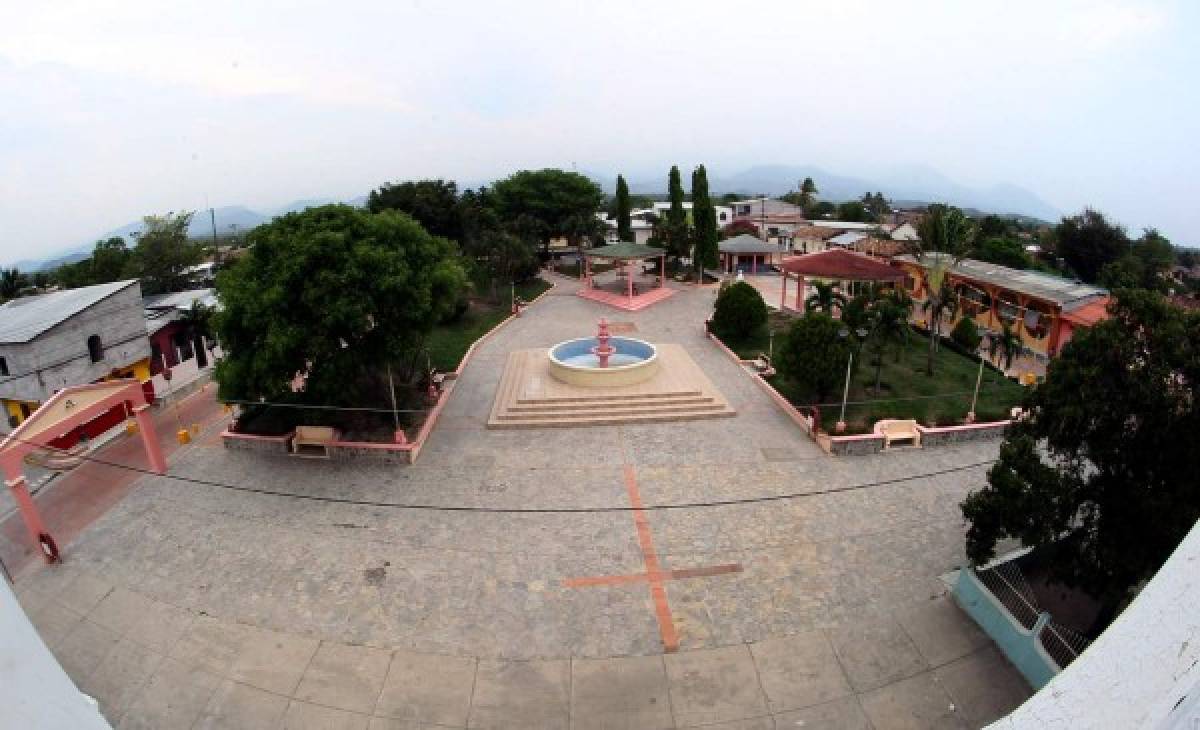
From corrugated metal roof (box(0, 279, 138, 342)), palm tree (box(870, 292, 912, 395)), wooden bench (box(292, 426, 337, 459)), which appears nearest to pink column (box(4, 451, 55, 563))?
wooden bench (box(292, 426, 337, 459))

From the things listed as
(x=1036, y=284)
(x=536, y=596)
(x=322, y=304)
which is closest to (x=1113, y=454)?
(x=536, y=596)

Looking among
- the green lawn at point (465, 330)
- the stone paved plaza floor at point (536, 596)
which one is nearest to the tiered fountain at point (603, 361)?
the stone paved plaza floor at point (536, 596)

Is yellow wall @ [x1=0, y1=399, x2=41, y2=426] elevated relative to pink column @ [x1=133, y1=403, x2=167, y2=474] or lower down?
lower down

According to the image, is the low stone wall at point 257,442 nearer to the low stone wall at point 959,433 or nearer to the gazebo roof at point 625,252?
the low stone wall at point 959,433

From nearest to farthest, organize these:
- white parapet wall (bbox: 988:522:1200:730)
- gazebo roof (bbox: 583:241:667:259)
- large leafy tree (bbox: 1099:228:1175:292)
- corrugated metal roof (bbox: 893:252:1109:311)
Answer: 1. white parapet wall (bbox: 988:522:1200:730)
2. corrugated metal roof (bbox: 893:252:1109:311)
3. large leafy tree (bbox: 1099:228:1175:292)
4. gazebo roof (bbox: 583:241:667:259)

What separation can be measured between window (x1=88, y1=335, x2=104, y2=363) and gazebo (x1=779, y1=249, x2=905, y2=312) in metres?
26.0

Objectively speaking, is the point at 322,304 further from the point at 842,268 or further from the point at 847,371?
the point at 842,268

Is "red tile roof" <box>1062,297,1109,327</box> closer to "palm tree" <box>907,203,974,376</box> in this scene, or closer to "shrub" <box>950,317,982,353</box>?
"shrub" <box>950,317,982,353</box>

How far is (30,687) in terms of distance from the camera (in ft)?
8.95

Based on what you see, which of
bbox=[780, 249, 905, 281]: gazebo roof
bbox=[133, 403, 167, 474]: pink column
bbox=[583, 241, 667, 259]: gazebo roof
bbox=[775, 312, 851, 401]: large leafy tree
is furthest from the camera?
bbox=[583, 241, 667, 259]: gazebo roof

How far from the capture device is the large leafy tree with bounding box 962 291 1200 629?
25.0 feet

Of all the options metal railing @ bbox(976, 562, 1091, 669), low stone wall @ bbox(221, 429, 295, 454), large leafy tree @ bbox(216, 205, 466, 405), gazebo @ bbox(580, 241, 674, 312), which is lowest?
low stone wall @ bbox(221, 429, 295, 454)

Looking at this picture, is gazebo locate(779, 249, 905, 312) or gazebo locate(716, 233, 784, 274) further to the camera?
gazebo locate(716, 233, 784, 274)

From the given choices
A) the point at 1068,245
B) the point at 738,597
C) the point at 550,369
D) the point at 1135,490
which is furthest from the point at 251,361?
the point at 1068,245
